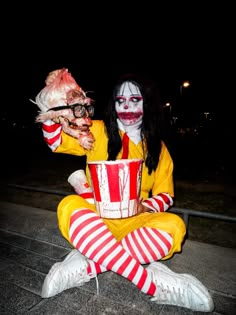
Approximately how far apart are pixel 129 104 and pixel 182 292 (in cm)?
147

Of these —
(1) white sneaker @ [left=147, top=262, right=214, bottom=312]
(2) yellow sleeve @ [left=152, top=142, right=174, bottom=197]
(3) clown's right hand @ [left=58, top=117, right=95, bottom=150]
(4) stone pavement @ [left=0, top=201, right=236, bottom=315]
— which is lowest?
(4) stone pavement @ [left=0, top=201, right=236, bottom=315]

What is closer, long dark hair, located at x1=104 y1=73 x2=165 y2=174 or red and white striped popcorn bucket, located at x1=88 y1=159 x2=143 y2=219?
red and white striped popcorn bucket, located at x1=88 y1=159 x2=143 y2=219

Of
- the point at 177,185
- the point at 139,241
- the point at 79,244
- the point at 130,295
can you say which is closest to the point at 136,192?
the point at 139,241

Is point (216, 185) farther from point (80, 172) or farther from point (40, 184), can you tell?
point (80, 172)

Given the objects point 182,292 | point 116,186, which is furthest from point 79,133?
point 182,292

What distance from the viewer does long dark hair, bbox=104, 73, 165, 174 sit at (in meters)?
2.14

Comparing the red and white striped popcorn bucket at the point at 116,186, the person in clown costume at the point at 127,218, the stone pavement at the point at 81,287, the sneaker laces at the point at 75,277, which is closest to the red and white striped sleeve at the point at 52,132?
the person in clown costume at the point at 127,218

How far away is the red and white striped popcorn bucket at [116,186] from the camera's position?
1.56m

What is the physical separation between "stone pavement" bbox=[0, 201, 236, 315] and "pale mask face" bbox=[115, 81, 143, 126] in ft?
4.30

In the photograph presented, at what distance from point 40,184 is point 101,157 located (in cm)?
594

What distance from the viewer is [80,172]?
2.07m

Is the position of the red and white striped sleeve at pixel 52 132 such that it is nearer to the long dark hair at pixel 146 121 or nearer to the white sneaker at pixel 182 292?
the long dark hair at pixel 146 121

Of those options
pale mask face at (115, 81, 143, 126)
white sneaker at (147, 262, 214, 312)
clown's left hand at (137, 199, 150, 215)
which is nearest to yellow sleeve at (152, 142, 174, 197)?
clown's left hand at (137, 199, 150, 215)

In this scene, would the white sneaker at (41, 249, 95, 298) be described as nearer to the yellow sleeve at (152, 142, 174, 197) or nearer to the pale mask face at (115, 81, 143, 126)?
the yellow sleeve at (152, 142, 174, 197)
